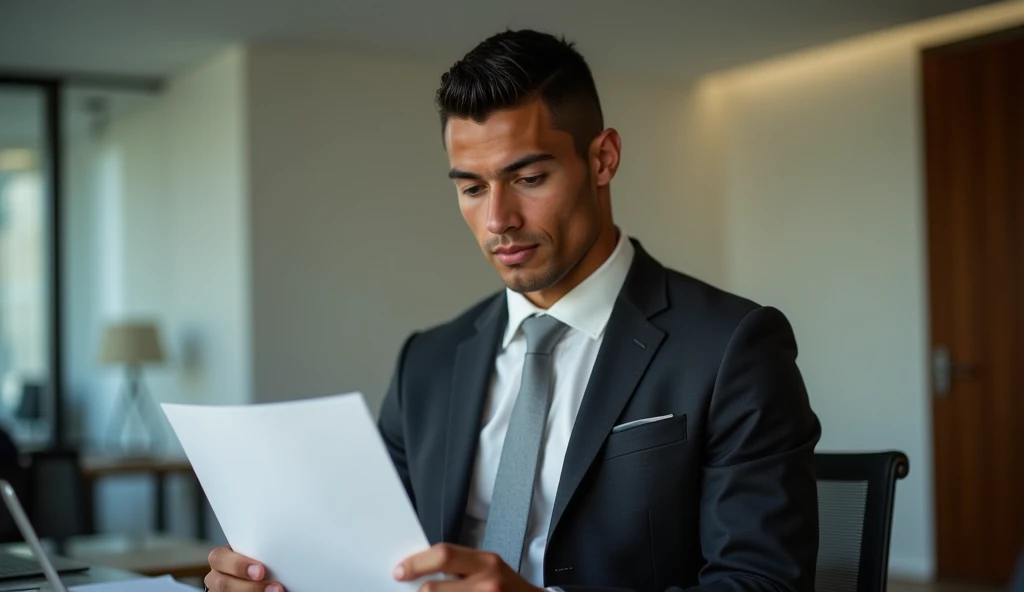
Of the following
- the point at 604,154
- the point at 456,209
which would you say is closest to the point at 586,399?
the point at 604,154

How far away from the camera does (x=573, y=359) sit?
73.3 inches

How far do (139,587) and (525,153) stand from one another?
88 centimetres

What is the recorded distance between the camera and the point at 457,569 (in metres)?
1.26

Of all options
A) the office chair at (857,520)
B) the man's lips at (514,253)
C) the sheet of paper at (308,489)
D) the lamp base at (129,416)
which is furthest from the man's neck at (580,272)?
the lamp base at (129,416)

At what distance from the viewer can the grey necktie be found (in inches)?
68.3

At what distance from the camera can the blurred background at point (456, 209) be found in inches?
229

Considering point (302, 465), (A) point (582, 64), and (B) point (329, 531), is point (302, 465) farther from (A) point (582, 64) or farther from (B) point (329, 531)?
(A) point (582, 64)

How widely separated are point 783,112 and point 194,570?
17.7 feet

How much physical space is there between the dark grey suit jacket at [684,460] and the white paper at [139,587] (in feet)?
1.34

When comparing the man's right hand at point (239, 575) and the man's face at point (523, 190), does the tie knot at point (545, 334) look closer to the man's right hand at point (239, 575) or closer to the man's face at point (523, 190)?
the man's face at point (523, 190)

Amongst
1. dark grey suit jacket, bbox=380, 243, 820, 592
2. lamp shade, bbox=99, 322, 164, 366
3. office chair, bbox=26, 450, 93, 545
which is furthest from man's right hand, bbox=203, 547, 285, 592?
lamp shade, bbox=99, 322, 164, 366

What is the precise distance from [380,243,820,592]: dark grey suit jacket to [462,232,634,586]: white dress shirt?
0.03m

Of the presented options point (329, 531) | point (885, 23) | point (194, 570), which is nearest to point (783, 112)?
point (885, 23)

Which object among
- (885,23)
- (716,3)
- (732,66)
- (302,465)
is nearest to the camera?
(302,465)
